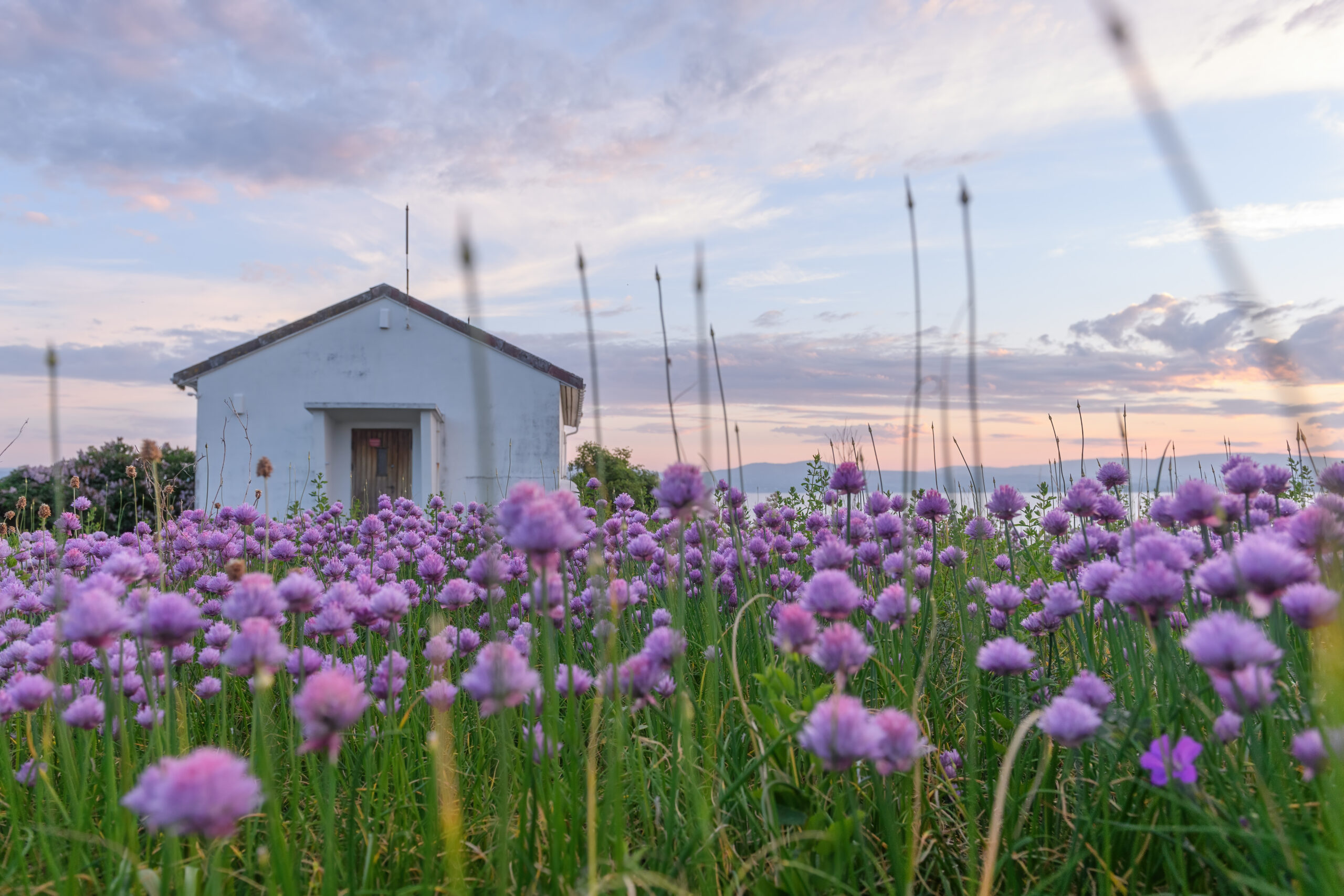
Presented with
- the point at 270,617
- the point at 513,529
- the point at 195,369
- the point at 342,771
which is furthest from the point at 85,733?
the point at 195,369

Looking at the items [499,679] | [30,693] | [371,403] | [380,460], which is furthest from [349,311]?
[499,679]

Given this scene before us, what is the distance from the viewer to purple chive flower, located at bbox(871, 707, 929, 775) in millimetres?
1185

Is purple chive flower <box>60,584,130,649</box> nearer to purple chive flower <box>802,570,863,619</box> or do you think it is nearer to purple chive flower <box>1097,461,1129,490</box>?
purple chive flower <box>802,570,863,619</box>

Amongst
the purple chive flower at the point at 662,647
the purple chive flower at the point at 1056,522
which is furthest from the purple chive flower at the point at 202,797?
the purple chive flower at the point at 1056,522

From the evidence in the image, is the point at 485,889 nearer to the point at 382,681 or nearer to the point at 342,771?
the point at 382,681

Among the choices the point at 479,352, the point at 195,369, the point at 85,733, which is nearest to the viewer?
the point at 479,352

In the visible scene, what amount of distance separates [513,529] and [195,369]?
1958cm

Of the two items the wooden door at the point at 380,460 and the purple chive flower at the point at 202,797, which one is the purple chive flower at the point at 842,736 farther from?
the wooden door at the point at 380,460

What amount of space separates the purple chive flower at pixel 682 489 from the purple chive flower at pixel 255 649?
29.0 inches

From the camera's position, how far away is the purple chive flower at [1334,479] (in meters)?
2.12

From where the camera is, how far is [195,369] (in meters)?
17.5

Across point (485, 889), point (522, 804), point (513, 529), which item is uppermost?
point (513, 529)

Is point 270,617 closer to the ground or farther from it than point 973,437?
closer to the ground

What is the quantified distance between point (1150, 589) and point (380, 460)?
1863 cm
